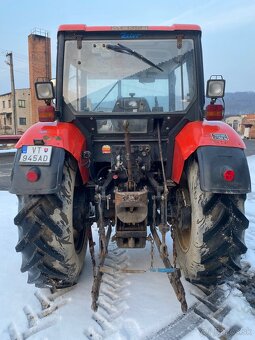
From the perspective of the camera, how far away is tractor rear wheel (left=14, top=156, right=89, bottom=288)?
7.98ft

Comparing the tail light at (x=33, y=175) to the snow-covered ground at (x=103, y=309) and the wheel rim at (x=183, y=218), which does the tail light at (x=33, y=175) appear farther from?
the wheel rim at (x=183, y=218)

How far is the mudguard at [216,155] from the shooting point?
2.35 meters

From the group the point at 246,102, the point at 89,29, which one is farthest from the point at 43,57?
the point at 246,102

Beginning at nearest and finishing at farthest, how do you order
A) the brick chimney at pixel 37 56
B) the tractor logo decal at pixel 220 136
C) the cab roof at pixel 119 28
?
the tractor logo decal at pixel 220 136 < the cab roof at pixel 119 28 < the brick chimney at pixel 37 56

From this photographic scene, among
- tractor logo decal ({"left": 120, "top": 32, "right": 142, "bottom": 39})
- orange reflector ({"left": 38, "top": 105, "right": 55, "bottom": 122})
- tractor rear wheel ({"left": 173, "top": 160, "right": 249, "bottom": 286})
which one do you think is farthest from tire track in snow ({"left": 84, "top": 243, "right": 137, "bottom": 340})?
tractor logo decal ({"left": 120, "top": 32, "right": 142, "bottom": 39})

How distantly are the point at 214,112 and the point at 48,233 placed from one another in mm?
1721

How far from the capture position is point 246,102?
203 ft

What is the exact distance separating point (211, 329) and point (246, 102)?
64957 mm

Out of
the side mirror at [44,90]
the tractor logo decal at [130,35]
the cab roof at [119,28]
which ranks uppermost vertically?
the cab roof at [119,28]

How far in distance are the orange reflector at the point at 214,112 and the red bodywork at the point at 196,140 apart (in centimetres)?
5

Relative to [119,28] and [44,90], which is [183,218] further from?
[119,28]

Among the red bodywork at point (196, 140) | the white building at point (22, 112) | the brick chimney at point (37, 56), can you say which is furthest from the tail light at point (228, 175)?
the white building at point (22, 112)

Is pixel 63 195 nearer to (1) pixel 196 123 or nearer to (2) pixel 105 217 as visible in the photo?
(2) pixel 105 217

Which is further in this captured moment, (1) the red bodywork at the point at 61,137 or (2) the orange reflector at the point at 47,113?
(2) the orange reflector at the point at 47,113
